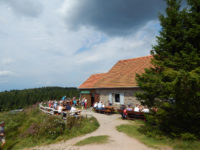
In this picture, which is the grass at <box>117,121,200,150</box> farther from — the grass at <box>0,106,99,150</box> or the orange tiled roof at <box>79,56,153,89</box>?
the orange tiled roof at <box>79,56,153,89</box>

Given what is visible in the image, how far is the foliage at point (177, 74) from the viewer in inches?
205

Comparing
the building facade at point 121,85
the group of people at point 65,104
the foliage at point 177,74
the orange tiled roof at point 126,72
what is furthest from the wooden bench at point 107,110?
the foliage at point 177,74

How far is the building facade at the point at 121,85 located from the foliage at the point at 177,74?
563 cm

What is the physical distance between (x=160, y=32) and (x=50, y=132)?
28.9 ft

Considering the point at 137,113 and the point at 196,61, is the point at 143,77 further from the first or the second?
the point at 137,113

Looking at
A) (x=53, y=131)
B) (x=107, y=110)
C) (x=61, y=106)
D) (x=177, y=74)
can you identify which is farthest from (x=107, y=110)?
(x=177, y=74)

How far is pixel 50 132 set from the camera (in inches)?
333

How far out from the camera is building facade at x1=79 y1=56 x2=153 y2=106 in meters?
13.3

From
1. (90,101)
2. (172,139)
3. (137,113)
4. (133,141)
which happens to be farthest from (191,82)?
(90,101)

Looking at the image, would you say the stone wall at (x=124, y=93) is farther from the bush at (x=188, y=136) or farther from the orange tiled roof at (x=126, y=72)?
the bush at (x=188, y=136)

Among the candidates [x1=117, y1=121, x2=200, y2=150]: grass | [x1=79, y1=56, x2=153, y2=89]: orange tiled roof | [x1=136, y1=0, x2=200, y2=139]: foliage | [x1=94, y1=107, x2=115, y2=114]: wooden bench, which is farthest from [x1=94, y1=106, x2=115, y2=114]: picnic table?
[x1=136, y1=0, x2=200, y2=139]: foliage

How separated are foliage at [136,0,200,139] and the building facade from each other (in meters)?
5.63

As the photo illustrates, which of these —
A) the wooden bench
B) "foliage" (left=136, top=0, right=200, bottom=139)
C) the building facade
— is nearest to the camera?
"foliage" (left=136, top=0, right=200, bottom=139)

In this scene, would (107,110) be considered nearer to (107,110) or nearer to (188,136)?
(107,110)
